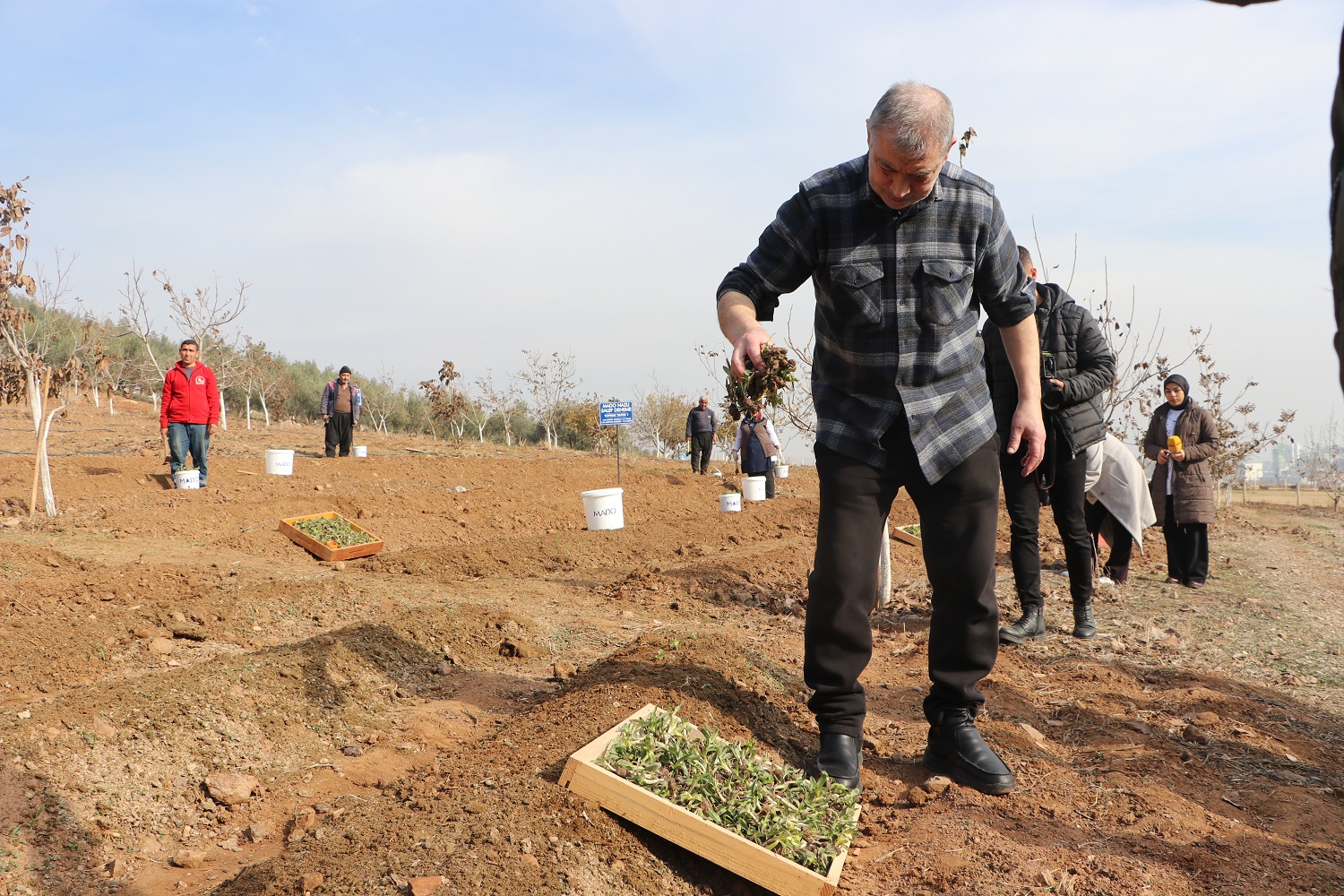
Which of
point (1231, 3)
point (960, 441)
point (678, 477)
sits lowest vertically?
point (678, 477)

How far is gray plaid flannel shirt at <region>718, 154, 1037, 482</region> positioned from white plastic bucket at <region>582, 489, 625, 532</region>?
6.78m

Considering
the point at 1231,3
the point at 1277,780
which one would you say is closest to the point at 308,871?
the point at 1231,3

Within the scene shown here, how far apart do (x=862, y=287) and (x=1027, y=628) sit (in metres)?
2.95

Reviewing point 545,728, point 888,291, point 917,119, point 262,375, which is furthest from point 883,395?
point 262,375

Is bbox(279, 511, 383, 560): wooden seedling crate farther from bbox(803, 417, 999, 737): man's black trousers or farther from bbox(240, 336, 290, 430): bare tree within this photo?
bbox(240, 336, 290, 430): bare tree

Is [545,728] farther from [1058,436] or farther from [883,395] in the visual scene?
[1058,436]

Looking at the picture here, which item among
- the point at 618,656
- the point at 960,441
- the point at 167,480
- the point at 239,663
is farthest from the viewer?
the point at 167,480

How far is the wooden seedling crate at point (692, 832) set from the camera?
7.11ft

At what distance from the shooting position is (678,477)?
1739 cm

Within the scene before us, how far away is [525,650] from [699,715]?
1.89m

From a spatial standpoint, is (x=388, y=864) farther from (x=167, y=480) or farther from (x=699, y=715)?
(x=167, y=480)

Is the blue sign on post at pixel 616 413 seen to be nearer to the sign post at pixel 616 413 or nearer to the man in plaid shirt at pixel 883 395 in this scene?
the sign post at pixel 616 413

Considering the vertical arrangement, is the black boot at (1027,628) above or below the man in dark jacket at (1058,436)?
below

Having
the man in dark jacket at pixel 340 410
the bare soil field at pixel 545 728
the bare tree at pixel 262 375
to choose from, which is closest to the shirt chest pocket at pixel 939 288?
the bare soil field at pixel 545 728
